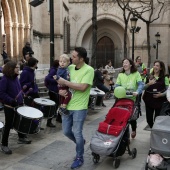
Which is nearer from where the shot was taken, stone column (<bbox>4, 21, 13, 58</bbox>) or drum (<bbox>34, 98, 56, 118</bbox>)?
drum (<bbox>34, 98, 56, 118</bbox>)

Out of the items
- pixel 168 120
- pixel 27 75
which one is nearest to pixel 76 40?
pixel 27 75

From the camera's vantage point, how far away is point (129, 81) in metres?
A: 6.44

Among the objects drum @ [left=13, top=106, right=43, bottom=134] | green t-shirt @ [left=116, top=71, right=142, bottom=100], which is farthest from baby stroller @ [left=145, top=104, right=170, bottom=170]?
drum @ [left=13, top=106, right=43, bottom=134]

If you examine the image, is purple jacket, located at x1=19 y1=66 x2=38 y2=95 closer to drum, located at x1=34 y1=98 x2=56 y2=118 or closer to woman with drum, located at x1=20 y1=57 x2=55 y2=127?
woman with drum, located at x1=20 y1=57 x2=55 y2=127

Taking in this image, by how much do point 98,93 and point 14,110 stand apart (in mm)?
4980

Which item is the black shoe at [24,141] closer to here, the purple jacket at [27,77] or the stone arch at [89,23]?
the purple jacket at [27,77]

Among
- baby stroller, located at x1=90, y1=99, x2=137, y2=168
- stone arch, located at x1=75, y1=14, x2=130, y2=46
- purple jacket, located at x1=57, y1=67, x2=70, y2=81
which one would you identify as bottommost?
baby stroller, located at x1=90, y1=99, x2=137, y2=168

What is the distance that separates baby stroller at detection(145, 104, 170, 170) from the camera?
4078 mm

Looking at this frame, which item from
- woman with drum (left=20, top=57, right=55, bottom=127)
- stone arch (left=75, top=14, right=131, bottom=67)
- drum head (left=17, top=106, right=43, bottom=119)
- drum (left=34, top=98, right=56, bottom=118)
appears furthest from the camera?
stone arch (left=75, top=14, right=131, bottom=67)

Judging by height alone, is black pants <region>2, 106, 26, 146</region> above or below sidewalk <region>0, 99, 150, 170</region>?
above

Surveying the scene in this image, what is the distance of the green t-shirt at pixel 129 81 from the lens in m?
6.42

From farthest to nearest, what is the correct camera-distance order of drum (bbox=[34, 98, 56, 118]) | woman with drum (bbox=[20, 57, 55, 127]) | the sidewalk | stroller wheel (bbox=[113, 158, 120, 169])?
drum (bbox=[34, 98, 56, 118])
woman with drum (bbox=[20, 57, 55, 127])
the sidewalk
stroller wheel (bbox=[113, 158, 120, 169])

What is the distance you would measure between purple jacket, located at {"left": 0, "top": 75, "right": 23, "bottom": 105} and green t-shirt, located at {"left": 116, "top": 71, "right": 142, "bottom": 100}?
6.90 ft

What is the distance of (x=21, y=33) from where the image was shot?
20.6 meters
